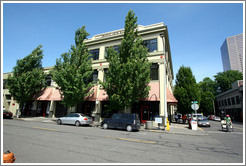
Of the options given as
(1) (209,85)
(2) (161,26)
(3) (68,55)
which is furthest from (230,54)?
(3) (68,55)

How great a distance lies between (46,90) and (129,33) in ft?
61.3

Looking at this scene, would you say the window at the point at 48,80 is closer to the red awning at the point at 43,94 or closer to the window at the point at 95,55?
the red awning at the point at 43,94

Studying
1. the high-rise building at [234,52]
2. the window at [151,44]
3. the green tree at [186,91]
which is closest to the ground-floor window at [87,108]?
the window at [151,44]

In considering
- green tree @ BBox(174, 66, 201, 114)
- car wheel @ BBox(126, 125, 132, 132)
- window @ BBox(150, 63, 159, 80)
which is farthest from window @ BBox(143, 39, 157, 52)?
car wheel @ BBox(126, 125, 132, 132)

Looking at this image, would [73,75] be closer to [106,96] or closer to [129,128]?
[106,96]

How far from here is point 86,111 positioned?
69.9 feet

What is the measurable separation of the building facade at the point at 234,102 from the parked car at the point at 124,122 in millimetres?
34500

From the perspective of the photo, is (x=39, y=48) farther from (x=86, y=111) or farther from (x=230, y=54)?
(x=230, y=54)

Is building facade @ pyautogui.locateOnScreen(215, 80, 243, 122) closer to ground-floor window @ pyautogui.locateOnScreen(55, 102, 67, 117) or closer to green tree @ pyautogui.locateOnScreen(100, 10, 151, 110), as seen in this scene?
green tree @ pyautogui.locateOnScreen(100, 10, 151, 110)

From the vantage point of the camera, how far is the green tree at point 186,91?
23.6m

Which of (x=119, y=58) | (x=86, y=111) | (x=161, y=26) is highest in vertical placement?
(x=161, y=26)

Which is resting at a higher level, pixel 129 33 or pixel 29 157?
pixel 129 33

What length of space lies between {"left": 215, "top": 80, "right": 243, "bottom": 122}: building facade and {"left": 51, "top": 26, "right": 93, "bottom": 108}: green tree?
3783 centimetres

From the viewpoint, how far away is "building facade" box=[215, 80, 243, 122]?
34.0m
